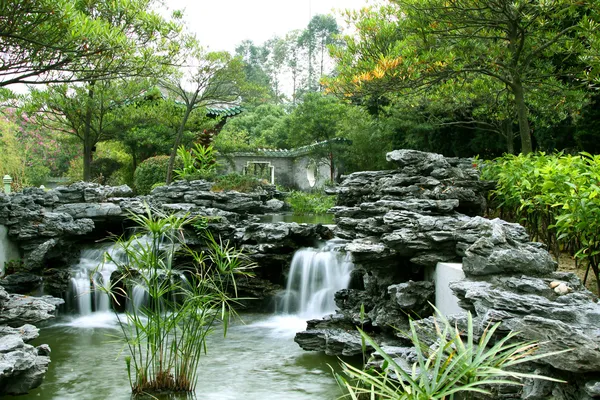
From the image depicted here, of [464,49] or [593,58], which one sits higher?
[464,49]

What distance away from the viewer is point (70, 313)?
7.93m

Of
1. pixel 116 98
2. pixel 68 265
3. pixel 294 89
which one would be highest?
pixel 294 89

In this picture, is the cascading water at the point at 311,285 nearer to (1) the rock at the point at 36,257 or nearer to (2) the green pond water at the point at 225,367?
(2) the green pond water at the point at 225,367

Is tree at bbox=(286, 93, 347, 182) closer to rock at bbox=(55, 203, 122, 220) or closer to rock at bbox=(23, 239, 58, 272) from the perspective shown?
rock at bbox=(55, 203, 122, 220)

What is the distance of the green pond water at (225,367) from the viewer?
4.67m

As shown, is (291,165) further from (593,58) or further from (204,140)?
(593,58)

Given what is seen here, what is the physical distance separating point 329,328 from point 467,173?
305 cm

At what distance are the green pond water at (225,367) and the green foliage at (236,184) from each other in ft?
19.6

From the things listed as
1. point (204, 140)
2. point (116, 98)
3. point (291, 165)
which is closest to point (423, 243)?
point (116, 98)

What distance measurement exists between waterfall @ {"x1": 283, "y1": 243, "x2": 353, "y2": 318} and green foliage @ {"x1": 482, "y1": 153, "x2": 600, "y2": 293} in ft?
7.61

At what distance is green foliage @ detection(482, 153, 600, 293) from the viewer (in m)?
4.05

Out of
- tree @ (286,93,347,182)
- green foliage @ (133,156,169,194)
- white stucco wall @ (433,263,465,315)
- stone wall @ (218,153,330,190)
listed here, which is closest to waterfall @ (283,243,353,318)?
white stucco wall @ (433,263,465,315)

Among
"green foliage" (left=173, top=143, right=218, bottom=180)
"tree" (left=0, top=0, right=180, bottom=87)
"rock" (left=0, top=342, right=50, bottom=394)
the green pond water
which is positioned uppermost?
"tree" (left=0, top=0, right=180, bottom=87)

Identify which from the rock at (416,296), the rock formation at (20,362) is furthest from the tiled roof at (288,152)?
the rock formation at (20,362)
